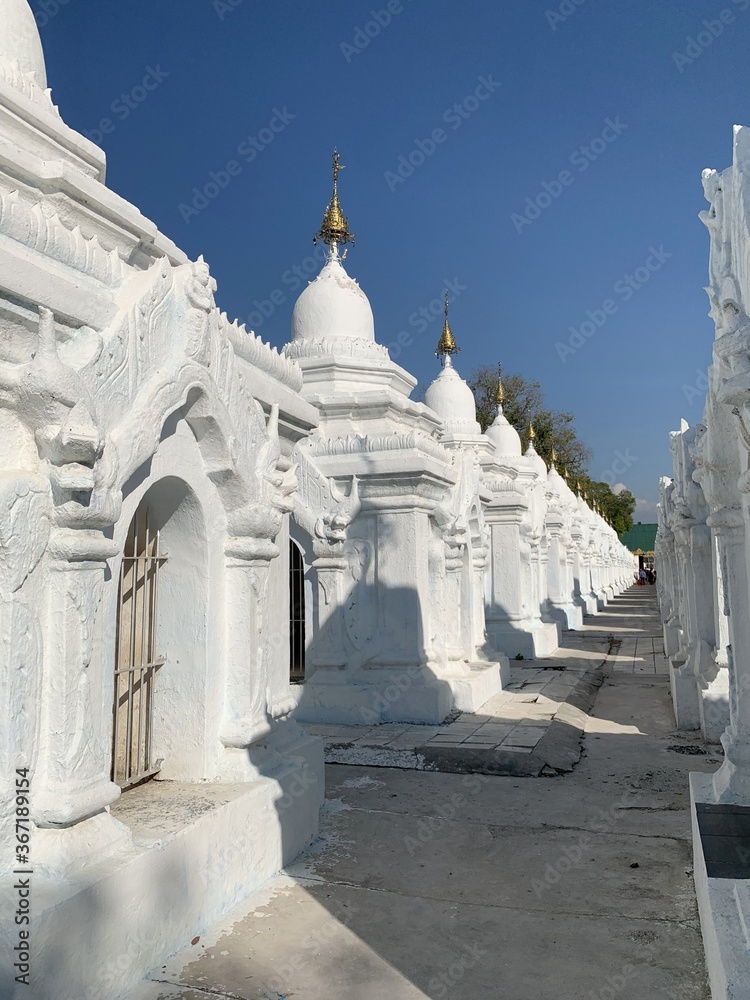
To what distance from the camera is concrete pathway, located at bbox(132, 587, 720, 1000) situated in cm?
336

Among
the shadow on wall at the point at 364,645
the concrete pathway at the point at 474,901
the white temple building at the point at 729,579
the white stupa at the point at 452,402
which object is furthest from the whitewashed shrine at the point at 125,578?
the white stupa at the point at 452,402

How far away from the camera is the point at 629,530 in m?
65.8

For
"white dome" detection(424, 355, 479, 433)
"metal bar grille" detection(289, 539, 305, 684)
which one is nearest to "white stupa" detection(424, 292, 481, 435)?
"white dome" detection(424, 355, 479, 433)

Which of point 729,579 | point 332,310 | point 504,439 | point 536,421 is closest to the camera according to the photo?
point 729,579

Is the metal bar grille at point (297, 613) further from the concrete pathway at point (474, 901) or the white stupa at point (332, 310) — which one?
the white stupa at point (332, 310)

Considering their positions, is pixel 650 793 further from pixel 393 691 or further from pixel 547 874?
pixel 393 691

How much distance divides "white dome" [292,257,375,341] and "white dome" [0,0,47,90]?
244 inches

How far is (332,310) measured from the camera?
10.7 meters

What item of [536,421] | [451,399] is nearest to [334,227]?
[451,399]

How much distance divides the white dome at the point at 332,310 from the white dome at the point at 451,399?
427 cm

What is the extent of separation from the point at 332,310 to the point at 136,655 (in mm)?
7193

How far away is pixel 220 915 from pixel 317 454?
589 cm

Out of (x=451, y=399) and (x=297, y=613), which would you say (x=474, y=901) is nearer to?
(x=297, y=613)

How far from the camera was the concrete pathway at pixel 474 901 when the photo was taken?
3.36 m
